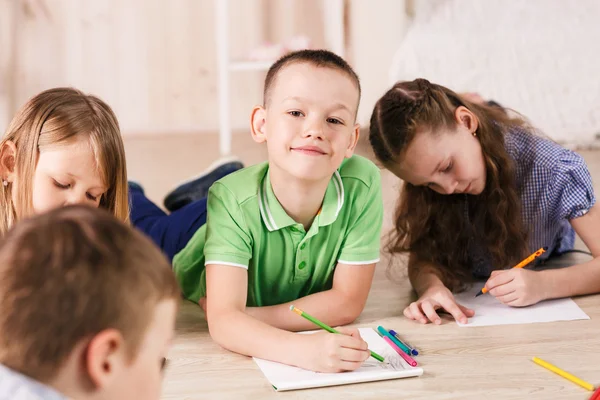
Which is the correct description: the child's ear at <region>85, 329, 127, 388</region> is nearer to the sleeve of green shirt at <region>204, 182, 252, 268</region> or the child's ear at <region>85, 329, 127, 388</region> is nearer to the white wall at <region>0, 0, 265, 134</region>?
the sleeve of green shirt at <region>204, 182, 252, 268</region>

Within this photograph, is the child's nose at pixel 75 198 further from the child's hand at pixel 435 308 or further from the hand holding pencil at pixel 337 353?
the child's hand at pixel 435 308

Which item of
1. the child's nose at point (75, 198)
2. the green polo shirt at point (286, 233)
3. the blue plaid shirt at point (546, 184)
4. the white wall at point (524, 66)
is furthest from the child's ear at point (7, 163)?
the white wall at point (524, 66)

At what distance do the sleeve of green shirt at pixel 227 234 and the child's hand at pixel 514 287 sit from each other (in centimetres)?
45

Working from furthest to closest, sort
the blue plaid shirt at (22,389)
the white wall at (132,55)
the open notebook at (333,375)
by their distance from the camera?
the white wall at (132,55) → the open notebook at (333,375) → the blue plaid shirt at (22,389)

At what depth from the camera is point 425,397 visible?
123 cm

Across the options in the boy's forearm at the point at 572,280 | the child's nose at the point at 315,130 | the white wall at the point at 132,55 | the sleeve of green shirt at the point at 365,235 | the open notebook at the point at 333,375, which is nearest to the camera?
the open notebook at the point at 333,375

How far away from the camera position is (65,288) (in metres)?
0.69

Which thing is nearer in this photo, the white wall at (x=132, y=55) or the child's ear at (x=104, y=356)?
the child's ear at (x=104, y=356)

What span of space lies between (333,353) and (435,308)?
1.16 ft

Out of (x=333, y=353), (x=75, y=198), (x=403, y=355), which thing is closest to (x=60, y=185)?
(x=75, y=198)

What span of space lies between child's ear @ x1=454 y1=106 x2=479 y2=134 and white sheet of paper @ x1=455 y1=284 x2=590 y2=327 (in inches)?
12.6

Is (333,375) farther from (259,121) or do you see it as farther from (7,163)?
(7,163)

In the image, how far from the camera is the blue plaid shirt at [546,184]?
1.61 metres

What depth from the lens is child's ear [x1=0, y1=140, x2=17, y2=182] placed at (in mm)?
1354
